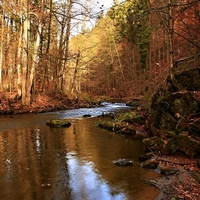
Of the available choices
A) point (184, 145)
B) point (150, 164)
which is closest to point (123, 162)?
point (150, 164)

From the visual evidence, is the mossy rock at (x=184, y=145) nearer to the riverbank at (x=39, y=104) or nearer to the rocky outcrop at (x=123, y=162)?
the rocky outcrop at (x=123, y=162)

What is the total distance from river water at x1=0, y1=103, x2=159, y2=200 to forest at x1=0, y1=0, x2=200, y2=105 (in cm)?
428

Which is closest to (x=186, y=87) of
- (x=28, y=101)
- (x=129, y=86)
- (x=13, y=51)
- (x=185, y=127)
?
(x=185, y=127)

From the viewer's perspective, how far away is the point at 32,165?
7133 mm

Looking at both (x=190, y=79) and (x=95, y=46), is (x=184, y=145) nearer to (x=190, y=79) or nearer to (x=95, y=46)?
(x=190, y=79)

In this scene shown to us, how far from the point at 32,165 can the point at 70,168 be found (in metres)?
1.13

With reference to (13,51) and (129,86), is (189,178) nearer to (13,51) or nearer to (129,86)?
(13,51)

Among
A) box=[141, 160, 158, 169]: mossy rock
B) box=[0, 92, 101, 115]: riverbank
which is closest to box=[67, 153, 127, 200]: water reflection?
box=[141, 160, 158, 169]: mossy rock

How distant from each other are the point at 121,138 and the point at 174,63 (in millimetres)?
4075

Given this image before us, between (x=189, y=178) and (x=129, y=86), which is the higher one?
(x=129, y=86)

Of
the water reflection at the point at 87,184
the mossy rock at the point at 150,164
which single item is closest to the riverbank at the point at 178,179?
the mossy rock at the point at 150,164

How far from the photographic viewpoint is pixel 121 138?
1074 centimetres

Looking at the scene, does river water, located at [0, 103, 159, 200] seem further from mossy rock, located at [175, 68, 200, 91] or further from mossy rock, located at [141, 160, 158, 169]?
mossy rock, located at [175, 68, 200, 91]

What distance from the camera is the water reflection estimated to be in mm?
5191
